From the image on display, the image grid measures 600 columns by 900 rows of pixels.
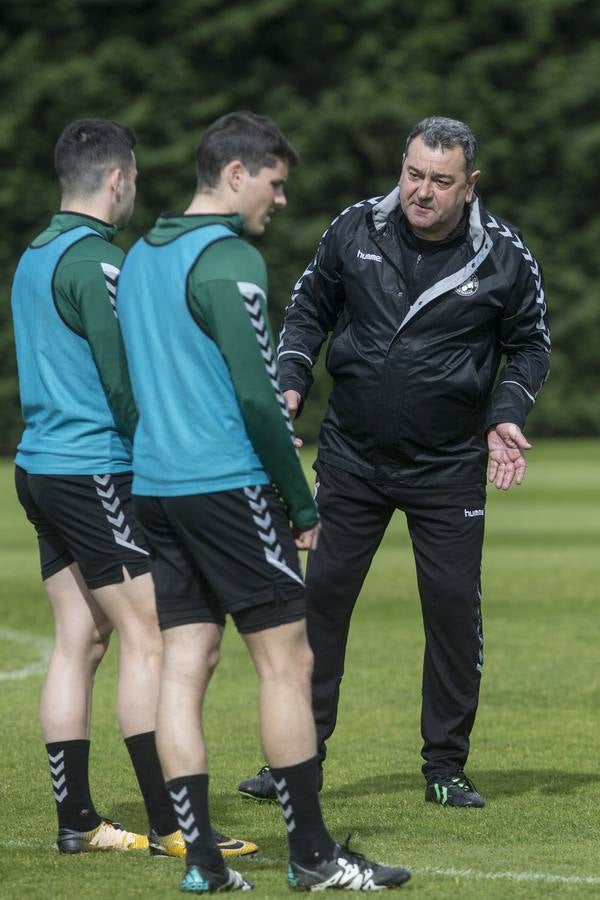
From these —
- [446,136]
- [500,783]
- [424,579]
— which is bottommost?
[500,783]

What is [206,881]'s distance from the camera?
4297 mm

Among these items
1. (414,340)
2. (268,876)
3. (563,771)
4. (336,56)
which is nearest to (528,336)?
(414,340)

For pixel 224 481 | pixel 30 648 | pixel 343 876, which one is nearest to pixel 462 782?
pixel 343 876

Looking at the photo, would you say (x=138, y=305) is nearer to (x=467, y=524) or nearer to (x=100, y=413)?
(x=100, y=413)

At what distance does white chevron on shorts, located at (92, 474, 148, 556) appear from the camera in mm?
4781

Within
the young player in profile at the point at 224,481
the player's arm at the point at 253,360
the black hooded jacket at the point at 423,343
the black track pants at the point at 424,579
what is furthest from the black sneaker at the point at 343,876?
the black hooded jacket at the point at 423,343

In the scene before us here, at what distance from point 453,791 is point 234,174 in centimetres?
241

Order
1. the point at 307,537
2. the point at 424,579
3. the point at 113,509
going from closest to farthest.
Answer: the point at 307,537 → the point at 113,509 → the point at 424,579

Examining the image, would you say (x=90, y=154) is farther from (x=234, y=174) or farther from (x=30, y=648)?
(x=30, y=648)

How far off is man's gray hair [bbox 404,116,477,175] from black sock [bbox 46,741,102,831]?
2.27 m

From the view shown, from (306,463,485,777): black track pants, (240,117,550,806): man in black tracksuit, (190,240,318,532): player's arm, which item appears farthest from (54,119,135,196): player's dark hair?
(306,463,485,777): black track pants

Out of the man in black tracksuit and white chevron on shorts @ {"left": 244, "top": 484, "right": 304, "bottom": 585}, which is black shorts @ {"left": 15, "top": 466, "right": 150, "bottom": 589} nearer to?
white chevron on shorts @ {"left": 244, "top": 484, "right": 304, "bottom": 585}

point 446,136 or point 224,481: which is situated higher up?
point 446,136

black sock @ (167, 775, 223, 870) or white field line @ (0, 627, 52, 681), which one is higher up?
black sock @ (167, 775, 223, 870)
